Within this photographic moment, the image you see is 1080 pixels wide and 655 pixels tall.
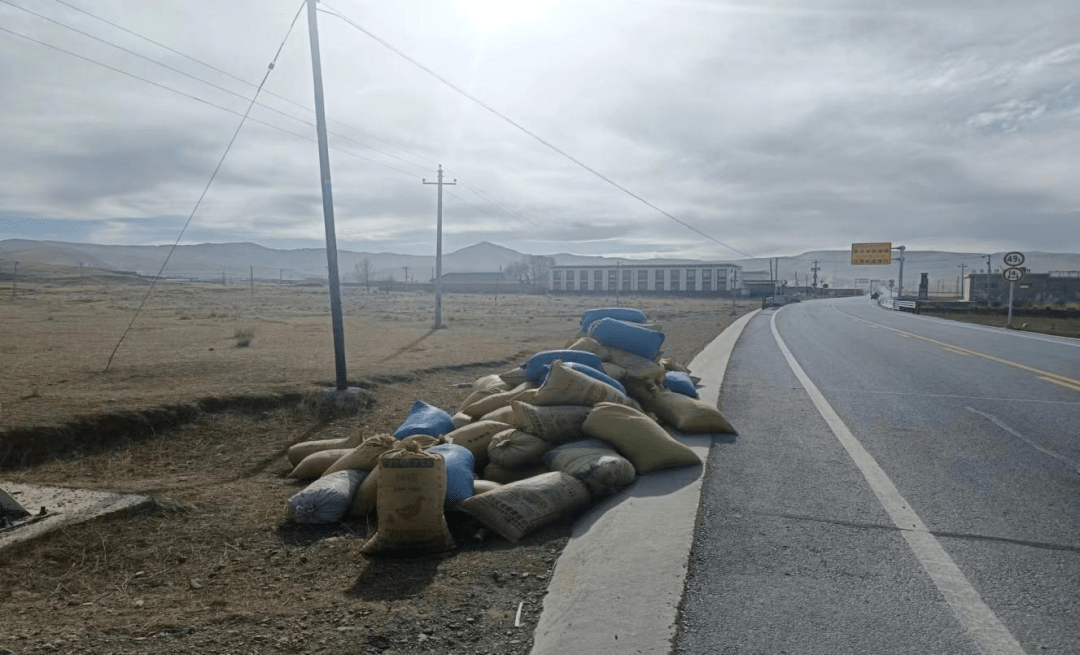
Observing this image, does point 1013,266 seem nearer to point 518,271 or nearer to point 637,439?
point 637,439

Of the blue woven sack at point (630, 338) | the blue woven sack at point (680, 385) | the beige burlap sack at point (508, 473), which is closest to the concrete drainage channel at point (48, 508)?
the beige burlap sack at point (508, 473)

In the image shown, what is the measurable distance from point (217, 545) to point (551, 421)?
256cm

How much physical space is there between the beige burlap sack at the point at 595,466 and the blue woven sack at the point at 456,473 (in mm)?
664

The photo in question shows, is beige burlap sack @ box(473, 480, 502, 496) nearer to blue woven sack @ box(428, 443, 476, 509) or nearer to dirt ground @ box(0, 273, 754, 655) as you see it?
blue woven sack @ box(428, 443, 476, 509)

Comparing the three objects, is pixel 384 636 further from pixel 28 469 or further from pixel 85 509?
pixel 28 469

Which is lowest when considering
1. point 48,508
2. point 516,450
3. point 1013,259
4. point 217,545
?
point 217,545

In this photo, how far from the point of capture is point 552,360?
7.75m

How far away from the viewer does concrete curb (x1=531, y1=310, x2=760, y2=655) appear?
115 inches

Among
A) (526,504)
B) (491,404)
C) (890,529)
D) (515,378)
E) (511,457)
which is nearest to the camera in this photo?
(890,529)

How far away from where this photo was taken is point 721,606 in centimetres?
315

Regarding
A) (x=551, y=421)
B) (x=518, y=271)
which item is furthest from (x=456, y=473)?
(x=518, y=271)

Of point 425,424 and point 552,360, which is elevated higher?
point 552,360

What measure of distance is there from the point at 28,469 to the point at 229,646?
494cm

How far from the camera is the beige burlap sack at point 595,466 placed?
4.97 metres
